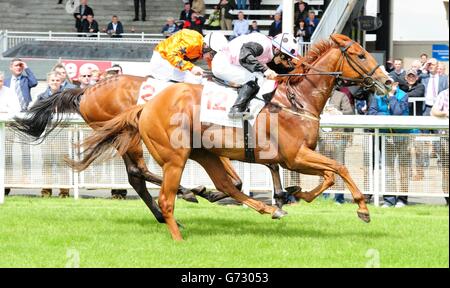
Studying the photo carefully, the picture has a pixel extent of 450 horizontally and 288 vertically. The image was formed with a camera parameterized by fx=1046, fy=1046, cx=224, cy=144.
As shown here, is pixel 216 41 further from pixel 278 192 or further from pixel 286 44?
pixel 278 192

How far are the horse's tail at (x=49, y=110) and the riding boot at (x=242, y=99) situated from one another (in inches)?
91.9

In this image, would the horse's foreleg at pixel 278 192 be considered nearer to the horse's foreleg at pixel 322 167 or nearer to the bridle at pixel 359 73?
the horse's foreleg at pixel 322 167

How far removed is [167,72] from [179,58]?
275 mm

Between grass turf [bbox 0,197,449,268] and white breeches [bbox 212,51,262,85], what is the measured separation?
128 centimetres

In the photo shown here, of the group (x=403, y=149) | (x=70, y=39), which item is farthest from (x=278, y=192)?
(x=70, y=39)

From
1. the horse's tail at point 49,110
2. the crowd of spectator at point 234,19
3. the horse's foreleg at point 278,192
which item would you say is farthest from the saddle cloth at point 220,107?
the crowd of spectator at point 234,19

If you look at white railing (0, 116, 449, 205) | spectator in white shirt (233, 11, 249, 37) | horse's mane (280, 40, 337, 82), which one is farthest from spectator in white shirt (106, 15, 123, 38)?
horse's mane (280, 40, 337, 82)

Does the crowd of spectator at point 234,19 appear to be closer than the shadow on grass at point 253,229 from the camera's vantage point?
No

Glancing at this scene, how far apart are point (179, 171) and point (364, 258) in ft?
5.96

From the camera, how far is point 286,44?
8750mm

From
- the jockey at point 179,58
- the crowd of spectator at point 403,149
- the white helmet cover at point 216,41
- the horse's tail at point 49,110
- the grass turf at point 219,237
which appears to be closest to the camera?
the grass turf at point 219,237

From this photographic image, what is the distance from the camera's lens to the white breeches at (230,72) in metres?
8.54

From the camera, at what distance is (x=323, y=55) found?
898 cm
